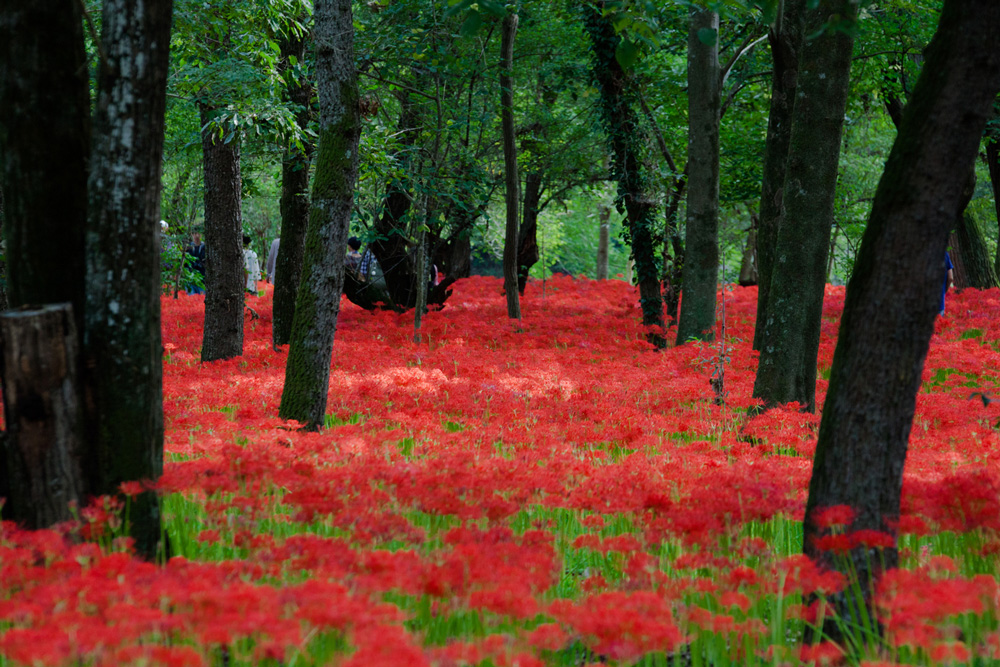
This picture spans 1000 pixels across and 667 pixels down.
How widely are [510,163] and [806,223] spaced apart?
7705 mm

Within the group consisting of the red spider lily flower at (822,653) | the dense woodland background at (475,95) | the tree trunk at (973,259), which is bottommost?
the red spider lily flower at (822,653)

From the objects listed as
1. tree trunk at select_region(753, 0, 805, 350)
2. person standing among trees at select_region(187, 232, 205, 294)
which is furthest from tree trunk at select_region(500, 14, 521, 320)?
person standing among trees at select_region(187, 232, 205, 294)

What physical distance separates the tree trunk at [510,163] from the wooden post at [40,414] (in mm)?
10886

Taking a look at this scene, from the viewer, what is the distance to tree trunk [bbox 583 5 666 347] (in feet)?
42.2

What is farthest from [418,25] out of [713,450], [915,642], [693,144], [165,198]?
[165,198]

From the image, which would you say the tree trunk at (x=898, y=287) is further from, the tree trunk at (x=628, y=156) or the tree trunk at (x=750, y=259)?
the tree trunk at (x=750, y=259)

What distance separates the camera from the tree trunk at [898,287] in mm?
2762

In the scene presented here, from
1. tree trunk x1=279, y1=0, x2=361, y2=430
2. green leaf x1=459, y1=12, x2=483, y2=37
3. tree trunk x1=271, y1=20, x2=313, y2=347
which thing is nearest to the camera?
green leaf x1=459, y1=12, x2=483, y2=37

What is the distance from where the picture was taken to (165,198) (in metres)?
21.8

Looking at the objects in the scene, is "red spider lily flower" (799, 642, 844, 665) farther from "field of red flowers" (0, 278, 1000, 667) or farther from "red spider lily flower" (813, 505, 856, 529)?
"red spider lily flower" (813, 505, 856, 529)

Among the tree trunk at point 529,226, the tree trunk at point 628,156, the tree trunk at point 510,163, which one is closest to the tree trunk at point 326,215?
the tree trunk at point 510,163

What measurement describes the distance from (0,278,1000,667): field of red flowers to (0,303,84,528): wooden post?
157 mm

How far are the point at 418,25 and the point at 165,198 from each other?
14.1 m

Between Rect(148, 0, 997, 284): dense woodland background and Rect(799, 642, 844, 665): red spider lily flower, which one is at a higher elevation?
Rect(148, 0, 997, 284): dense woodland background
